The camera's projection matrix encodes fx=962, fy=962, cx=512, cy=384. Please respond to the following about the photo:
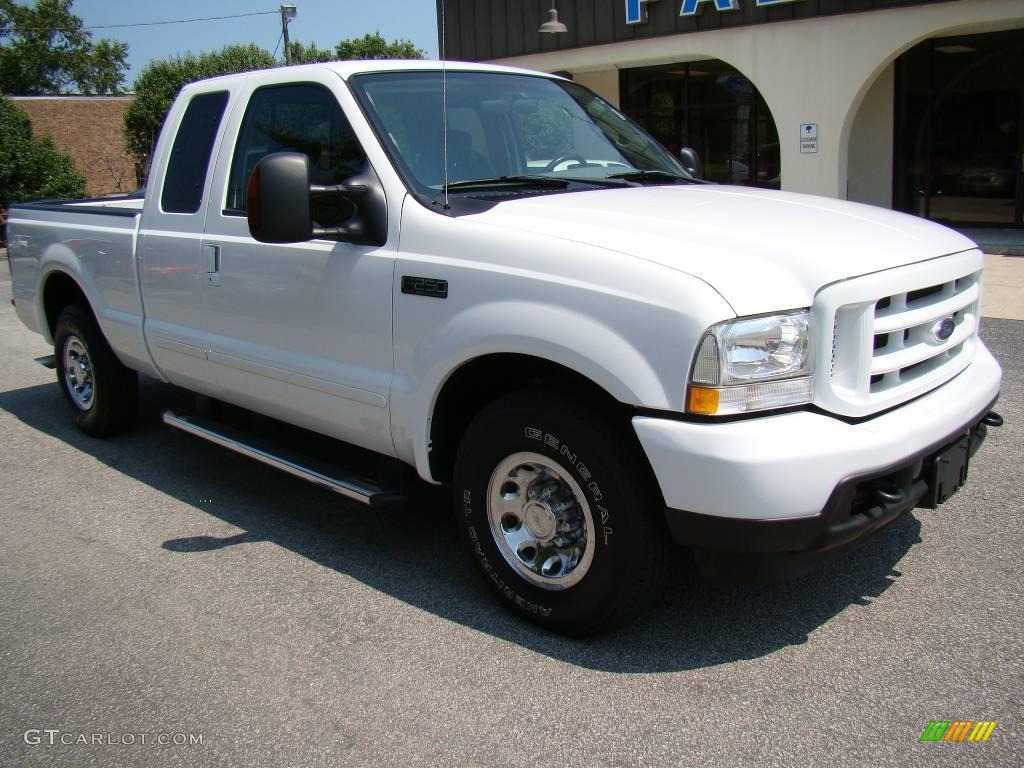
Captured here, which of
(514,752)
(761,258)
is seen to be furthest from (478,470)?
(761,258)

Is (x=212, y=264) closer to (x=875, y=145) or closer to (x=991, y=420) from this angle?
(x=991, y=420)

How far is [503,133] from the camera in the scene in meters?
4.23

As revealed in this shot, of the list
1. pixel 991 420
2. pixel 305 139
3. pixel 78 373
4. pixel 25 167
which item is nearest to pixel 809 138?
pixel 78 373

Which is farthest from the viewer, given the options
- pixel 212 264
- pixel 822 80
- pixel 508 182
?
pixel 822 80

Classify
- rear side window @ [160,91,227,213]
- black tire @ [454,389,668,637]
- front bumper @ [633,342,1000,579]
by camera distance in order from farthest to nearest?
rear side window @ [160,91,227,213] → black tire @ [454,389,668,637] → front bumper @ [633,342,1000,579]

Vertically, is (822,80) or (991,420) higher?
(822,80)

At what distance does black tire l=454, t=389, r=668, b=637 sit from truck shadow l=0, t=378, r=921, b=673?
16 cm

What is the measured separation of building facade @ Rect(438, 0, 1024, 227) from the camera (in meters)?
13.8

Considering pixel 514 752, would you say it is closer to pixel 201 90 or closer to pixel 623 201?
pixel 623 201

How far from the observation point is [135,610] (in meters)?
3.78

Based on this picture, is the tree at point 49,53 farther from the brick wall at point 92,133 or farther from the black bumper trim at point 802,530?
the black bumper trim at point 802,530

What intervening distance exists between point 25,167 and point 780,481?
81.2 feet

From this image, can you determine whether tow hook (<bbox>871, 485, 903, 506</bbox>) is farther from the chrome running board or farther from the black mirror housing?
the black mirror housing

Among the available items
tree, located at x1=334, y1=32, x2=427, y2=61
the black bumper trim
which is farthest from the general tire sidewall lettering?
tree, located at x1=334, y1=32, x2=427, y2=61
